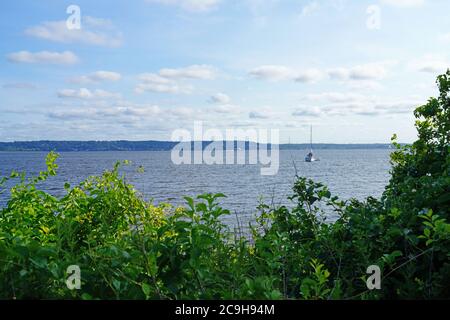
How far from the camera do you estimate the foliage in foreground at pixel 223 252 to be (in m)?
2.81

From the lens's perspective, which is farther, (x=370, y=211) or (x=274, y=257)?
(x=370, y=211)

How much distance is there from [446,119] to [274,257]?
626 cm

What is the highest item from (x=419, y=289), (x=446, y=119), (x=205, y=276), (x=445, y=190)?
(x=446, y=119)

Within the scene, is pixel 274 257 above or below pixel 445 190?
below

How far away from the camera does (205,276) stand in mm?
2883

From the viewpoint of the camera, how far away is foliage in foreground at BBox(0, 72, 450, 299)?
281 centimetres

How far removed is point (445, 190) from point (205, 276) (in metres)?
2.82

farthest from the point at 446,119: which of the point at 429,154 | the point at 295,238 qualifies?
the point at 295,238

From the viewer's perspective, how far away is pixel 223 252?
401 cm

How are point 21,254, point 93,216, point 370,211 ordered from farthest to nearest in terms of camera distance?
point 93,216 → point 370,211 → point 21,254

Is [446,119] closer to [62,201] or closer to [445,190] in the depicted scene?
[445,190]
